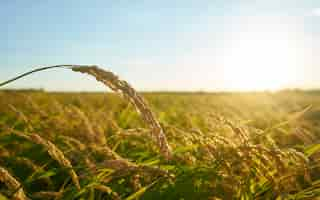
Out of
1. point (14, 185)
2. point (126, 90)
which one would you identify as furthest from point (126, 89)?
point (14, 185)

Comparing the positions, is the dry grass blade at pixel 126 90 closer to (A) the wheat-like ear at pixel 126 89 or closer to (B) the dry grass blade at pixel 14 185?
(A) the wheat-like ear at pixel 126 89

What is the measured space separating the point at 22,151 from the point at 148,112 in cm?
238

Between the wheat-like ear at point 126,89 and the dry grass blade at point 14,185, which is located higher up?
the wheat-like ear at point 126,89

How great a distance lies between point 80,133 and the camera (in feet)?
10.3

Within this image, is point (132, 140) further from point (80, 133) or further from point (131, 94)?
point (131, 94)

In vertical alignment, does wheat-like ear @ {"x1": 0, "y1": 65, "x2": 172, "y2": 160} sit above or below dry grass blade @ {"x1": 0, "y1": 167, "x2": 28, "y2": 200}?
above

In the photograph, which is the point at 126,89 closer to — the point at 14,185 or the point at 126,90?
the point at 126,90

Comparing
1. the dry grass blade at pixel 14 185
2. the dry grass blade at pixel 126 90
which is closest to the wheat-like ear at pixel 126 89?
the dry grass blade at pixel 126 90

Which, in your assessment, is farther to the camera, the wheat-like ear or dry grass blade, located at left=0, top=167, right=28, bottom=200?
dry grass blade, located at left=0, top=167, right=28, bottom=200

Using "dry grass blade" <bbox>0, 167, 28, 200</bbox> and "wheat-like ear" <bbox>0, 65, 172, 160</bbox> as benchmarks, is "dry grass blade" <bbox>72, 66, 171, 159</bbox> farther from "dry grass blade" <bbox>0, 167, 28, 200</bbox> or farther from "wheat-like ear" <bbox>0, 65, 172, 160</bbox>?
"dry grass blade" <bbox>0, 167, 28, 200</bbox>

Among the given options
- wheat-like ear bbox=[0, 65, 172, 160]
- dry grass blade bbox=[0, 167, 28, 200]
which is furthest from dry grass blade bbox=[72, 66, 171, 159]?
dry grass blade bbox=[0, 167, 28, 200]

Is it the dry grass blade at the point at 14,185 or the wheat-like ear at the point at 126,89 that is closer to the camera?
the wheat-like ear at the point at 126,89

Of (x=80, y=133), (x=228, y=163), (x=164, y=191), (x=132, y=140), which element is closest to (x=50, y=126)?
(x=80, y=133)

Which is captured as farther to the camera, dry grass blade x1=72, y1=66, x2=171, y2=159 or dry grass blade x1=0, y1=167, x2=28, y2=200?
dry grass blade x1=0, y1=167, x2=28, y2=200
